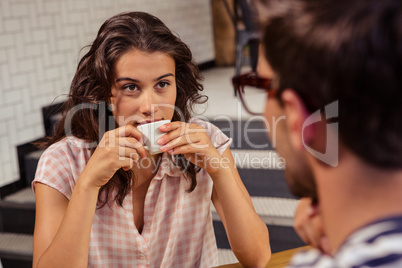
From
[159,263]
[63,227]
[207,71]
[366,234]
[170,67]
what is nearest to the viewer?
[366,234]

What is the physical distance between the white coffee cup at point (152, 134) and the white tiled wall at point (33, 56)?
2130mm

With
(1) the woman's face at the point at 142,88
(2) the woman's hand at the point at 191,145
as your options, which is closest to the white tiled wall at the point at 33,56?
(1) the woman's face at the point at 142,88

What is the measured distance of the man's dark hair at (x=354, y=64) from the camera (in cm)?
50

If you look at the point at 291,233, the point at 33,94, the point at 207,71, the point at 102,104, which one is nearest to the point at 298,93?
the point at 102,104

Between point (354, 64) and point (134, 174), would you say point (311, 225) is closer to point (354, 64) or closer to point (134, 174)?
point (354, 64)

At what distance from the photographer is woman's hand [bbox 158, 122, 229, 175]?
1.28 metres

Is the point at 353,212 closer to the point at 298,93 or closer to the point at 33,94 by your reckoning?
the point at 298,93

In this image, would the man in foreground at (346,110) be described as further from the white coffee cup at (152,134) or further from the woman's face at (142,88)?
the woman's face at (142,88)

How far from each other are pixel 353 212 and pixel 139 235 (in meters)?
1.03

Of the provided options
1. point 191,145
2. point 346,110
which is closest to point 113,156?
point 191,145

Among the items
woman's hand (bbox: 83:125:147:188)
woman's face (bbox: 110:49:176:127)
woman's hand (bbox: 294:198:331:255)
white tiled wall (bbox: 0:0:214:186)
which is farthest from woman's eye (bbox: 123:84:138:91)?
white tiled wall (bbox: 0:0:214:186)

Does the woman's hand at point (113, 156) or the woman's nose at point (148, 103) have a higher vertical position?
the woman's nose at point (148, 103)

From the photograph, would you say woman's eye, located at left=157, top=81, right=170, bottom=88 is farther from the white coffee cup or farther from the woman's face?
the white coffee cup

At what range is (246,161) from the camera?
3143 millimetres
